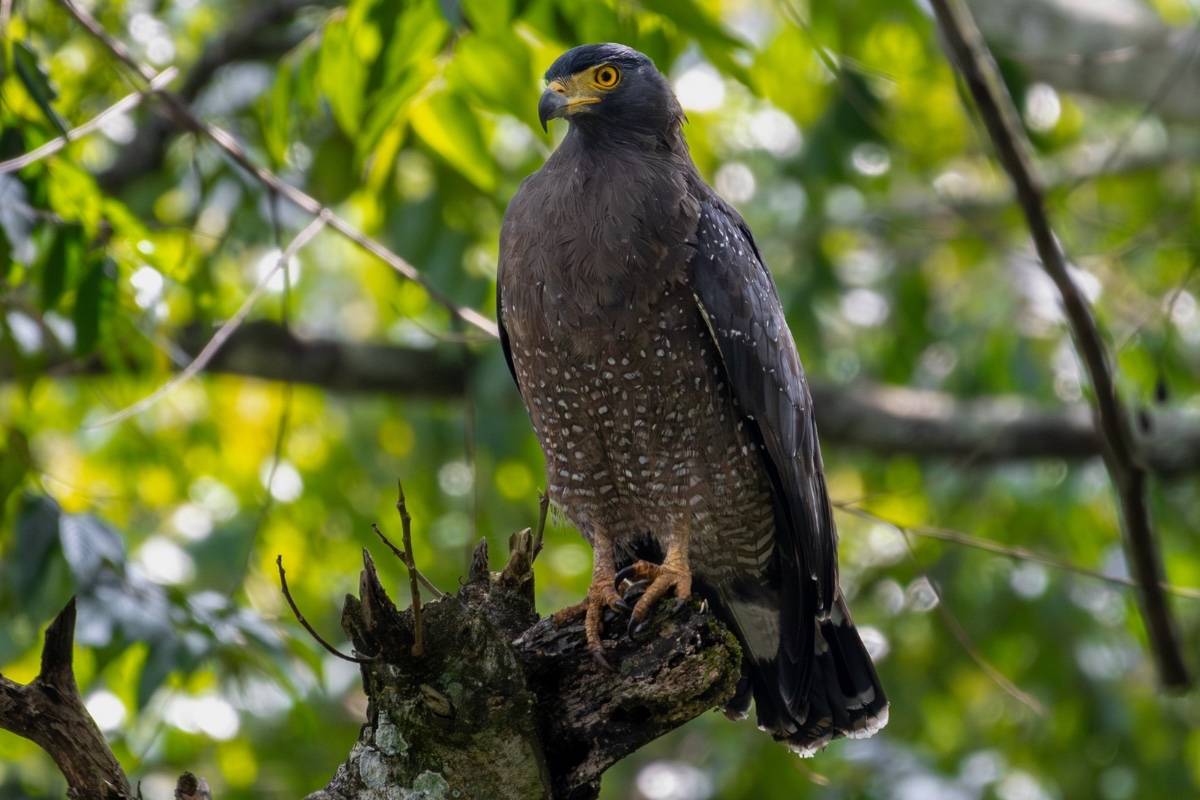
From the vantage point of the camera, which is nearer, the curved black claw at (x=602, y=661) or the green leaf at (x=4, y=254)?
the curved black claw at (x=602, y=661)

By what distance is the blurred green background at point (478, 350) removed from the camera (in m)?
4.32

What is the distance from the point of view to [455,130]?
4.39 meters

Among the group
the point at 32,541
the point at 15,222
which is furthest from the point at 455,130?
the point at 32,541

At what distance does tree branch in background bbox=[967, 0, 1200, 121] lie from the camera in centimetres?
714

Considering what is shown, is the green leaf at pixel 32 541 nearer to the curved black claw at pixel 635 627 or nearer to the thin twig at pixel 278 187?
the thin twig at pixel 278 187

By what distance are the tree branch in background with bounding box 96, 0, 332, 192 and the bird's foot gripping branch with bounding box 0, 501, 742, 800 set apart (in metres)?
5.21

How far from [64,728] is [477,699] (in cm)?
90

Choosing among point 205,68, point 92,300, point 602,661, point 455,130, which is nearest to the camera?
point 602,661

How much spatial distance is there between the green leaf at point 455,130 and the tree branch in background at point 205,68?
12.1ft

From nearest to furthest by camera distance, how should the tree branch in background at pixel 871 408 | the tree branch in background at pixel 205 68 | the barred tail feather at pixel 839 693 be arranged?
the barred tail feather at pixel 839 693 → the tree branch in background at pixel 871 408 → the tree branch in background at pixel 205 68

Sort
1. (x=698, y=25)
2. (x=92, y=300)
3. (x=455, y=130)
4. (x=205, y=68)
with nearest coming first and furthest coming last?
1. (x=698, y=25)
2. (x=92, y=300)
3. (x=455, y=130)
4. (x=205, y=68)

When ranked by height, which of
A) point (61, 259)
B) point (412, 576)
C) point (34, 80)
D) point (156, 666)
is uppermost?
point (34, 80)

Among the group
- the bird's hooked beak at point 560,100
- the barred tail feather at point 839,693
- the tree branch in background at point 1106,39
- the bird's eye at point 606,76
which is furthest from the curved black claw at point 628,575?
the tree branch in background at point 1106,39

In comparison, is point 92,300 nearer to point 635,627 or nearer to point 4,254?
point 4,254
